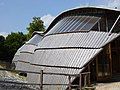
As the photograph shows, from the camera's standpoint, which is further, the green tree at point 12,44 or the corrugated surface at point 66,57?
the green tree at point 12,44

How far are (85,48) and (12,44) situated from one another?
5522cm

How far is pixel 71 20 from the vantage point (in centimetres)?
3584

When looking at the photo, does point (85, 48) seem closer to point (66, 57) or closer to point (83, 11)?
point (66, 57)

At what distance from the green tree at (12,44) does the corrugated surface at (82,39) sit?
45.7m

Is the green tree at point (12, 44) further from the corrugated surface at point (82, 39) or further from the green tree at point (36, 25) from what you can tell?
the corrugated surface at point (82, 39)

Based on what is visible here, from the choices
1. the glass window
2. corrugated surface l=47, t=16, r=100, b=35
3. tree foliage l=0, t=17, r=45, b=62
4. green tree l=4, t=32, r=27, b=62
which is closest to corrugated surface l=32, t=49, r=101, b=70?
corrugated surface l=47, t=16, r=100, b=35

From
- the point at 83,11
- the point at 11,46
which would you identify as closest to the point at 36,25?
the point at 11,46

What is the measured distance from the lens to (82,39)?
30.6 meters

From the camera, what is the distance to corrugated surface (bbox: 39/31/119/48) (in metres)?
29.2

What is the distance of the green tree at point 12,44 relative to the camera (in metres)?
78.8

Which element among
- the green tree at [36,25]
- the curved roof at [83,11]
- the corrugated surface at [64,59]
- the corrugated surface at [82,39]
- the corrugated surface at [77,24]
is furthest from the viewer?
the green tree at [36,25]

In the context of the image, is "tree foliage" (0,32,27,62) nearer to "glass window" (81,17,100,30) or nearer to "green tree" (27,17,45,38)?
"green tree" (27,17,45,38)

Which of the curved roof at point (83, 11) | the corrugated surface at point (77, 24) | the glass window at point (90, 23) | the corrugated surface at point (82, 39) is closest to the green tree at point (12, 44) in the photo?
the curved roof at point (83, 11)

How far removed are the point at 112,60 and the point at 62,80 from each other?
21.7ft
